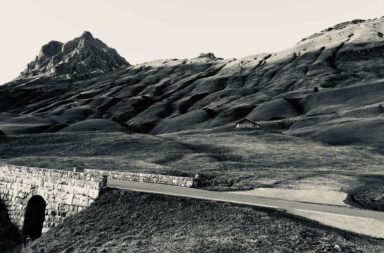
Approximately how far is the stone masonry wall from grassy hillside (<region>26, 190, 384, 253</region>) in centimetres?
134

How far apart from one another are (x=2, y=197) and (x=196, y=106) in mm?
115442

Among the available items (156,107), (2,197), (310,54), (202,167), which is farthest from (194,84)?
(2,197)

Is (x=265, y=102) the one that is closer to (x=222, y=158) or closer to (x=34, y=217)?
(x=222, y=158)

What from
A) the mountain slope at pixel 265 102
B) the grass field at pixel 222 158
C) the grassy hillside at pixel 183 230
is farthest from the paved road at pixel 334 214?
the mountain slope at pixel 265 102

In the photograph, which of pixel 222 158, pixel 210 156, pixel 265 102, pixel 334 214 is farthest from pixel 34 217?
pixel 265 102

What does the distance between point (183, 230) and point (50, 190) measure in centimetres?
1271

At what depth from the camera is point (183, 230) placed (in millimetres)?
20484

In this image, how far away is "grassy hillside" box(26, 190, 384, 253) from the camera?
1808 cm

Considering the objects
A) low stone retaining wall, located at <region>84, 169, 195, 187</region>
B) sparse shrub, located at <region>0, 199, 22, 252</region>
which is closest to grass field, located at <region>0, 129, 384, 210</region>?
low stone retaining wall, located at <region>84, 169, 195, 187</region>

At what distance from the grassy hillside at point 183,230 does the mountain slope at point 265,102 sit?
54.4 meters

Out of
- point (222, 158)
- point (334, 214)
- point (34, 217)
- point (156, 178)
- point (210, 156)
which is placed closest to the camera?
point (334, 214)

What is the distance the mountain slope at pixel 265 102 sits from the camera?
96.2 meters

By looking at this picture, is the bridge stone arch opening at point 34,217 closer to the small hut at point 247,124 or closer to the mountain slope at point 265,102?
the mountain slope at point 265,102

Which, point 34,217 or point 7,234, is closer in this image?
point 7,234
